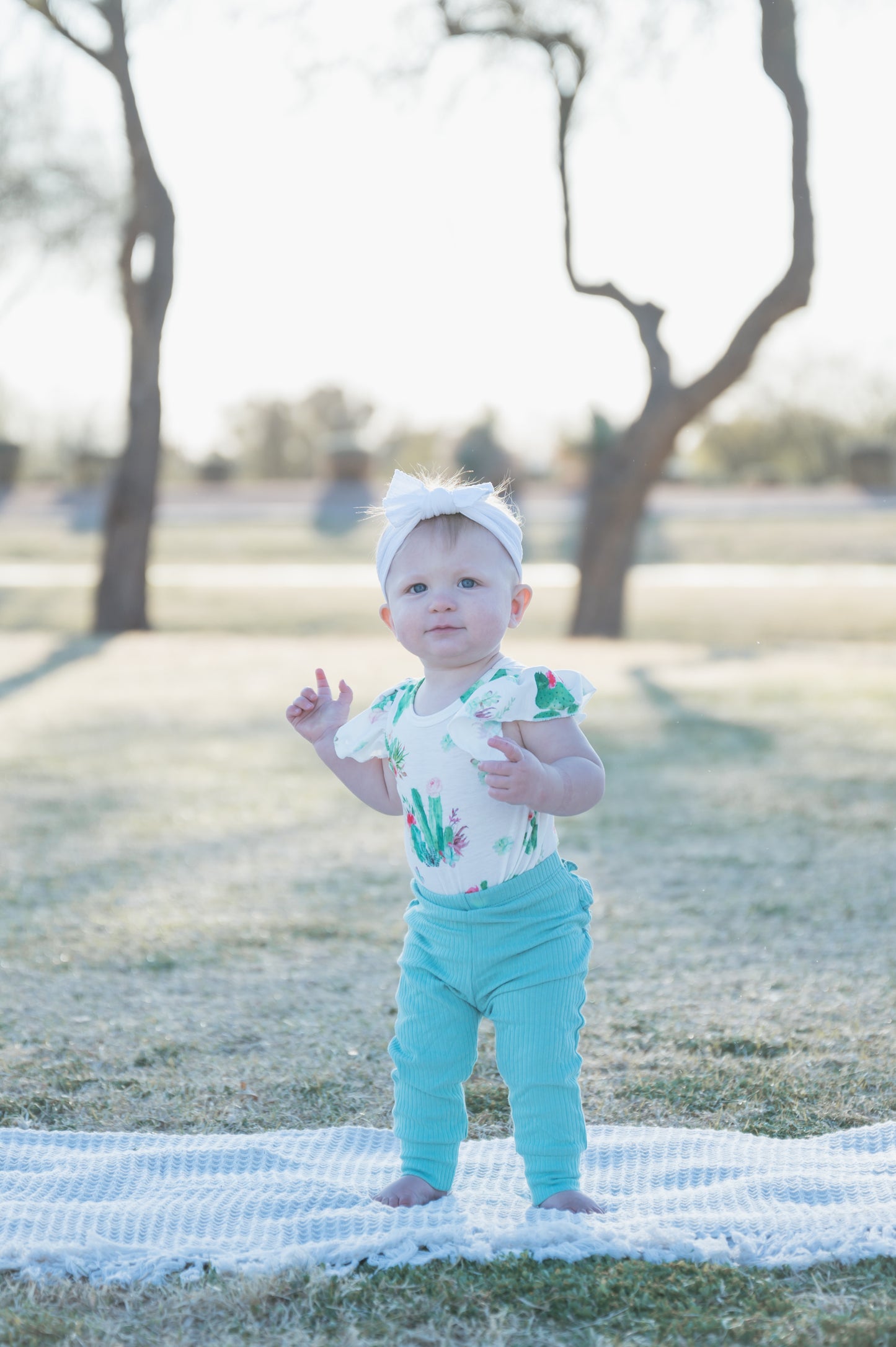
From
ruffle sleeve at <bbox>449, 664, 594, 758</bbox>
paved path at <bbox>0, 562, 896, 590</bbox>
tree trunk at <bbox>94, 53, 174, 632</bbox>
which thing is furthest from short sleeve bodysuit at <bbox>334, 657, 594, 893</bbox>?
paved path at <bbox>0, 562, 896, 590</bbox>

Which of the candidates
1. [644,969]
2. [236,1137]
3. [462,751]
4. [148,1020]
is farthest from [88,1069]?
[644,969]

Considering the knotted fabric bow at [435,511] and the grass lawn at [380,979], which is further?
the knotted fabric bow at [435,511]

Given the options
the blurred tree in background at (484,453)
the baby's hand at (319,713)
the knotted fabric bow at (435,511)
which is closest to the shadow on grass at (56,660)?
the baby's hand at (319,713)

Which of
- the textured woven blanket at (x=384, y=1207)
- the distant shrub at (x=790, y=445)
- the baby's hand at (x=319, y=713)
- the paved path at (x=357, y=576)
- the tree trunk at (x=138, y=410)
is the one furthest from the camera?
the distant shrub at (x=790, y=445)

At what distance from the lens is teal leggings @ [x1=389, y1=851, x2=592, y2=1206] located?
6.56 ft

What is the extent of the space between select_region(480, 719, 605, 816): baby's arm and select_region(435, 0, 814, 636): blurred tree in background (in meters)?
9.50

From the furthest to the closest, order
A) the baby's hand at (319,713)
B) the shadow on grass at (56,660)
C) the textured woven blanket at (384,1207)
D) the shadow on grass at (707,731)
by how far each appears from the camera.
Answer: the shadow on grass at (56,660) < the shadow on grass at (707,731) < the baby's hand at (319,713) < the textured woven blanket at (384,1207)

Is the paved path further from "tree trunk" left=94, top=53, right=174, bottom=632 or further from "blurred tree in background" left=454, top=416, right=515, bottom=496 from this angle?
"blurred tree in background" left=454, top=416, right=515, bottom=496

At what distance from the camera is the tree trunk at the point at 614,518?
11414 mm

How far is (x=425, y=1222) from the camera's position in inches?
75.4

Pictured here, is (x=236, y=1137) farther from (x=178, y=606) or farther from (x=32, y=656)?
(x=178, y=606)

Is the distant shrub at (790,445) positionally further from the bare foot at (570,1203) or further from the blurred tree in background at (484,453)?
the bare foot at (570,1203)

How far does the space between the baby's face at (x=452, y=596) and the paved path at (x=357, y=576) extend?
14.1m

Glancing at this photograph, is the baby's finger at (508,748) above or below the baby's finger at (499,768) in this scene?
above
